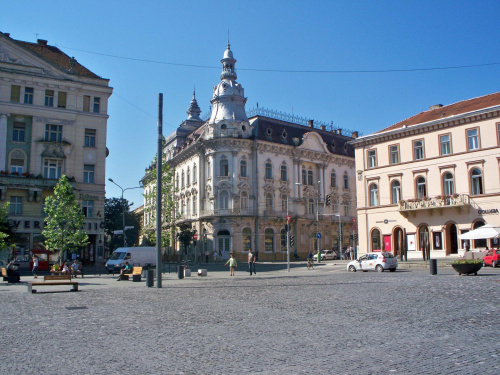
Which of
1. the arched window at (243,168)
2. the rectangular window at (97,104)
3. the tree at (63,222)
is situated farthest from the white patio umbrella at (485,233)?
the rectangular window at (97,104)

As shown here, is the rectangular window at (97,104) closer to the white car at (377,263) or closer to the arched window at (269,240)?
the arched window at (269,240)

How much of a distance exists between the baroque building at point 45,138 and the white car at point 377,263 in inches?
972

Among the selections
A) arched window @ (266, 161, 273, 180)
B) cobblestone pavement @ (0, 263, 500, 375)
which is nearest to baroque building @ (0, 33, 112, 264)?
arched window @ (266, 161, 273, 180)

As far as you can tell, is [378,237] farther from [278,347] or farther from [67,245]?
[278,347]

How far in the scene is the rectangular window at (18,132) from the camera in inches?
1715

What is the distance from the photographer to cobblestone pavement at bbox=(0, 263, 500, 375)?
287 inches

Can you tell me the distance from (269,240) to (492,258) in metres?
33.0

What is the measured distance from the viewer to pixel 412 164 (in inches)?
1700

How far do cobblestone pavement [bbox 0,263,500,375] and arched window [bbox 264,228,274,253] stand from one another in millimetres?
44367

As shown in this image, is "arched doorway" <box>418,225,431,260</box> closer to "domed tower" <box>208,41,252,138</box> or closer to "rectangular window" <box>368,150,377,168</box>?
"rectangular window" <box>368,150,377,168</box>

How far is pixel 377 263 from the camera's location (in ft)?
108

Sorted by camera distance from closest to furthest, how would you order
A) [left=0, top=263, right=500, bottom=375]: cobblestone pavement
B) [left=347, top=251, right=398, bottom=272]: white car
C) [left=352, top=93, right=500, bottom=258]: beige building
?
[left=0, top=263, right=500, bottom=375]: cobblestone pavement
[left=347, top=251, right=398, bottom=272]: white car
[left=352, top=93, right=500, bottom=258]: beige building

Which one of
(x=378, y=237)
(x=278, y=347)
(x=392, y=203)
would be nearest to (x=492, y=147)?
(x=392, y=203)

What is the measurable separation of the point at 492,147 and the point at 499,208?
4.85 m
